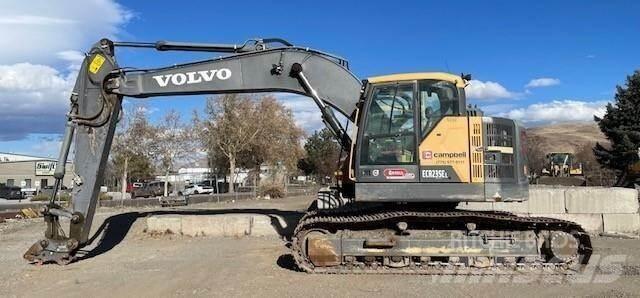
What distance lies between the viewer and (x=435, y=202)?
10.8 metres

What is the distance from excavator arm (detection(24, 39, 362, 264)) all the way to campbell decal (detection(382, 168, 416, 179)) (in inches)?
68.6

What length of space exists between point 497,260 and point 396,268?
66.0 inches

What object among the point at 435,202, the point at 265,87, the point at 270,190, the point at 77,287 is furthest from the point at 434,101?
the point at 270,190

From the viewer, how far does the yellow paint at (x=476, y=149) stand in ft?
33.9

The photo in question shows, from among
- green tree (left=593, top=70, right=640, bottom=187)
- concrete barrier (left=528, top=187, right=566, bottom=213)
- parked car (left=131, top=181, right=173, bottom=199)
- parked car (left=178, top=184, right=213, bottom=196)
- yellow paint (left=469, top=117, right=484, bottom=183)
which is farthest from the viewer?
parked car (left=178, top=184, right=213, bottom=196)

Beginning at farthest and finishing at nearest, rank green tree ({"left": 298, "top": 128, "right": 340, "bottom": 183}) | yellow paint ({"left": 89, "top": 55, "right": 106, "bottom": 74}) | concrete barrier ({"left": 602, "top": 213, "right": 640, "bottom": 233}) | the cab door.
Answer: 1. green tree ({"left": 298, "top": 128, "right": 340, "bottom": 183})
2. concrete barrier ({"left": 602, "top": 213, "right": 640, "bottom": 233})
3. yellow paint ({"left": 89, "top": 55, "right": 106, "bottom": 74})
4. the cab door

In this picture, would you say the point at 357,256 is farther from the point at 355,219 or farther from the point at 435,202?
the point at 435,202

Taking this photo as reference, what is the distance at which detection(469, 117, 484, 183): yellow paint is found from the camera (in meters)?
10.3

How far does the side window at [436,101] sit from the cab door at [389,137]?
0.16 meters

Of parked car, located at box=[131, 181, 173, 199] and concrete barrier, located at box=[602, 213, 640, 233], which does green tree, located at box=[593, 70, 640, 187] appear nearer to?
concrete barrier, located at box=[602, 213, 640, 233]

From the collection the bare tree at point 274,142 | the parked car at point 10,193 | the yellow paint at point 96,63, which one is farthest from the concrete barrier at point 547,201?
the parked car at point 10,193

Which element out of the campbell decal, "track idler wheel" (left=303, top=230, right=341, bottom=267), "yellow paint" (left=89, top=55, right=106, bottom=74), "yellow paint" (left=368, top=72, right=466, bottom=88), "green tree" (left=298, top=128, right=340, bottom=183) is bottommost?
"track idler wheel" (left=303, top=230, right=341, bottom=267)

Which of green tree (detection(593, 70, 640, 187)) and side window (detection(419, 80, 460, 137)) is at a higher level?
green tree (detection(593, 70, 640, 187))

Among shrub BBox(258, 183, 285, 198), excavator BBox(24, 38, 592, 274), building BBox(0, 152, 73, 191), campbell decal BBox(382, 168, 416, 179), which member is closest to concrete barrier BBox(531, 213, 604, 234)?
excavator BBox(24, 38, 592, 274)
